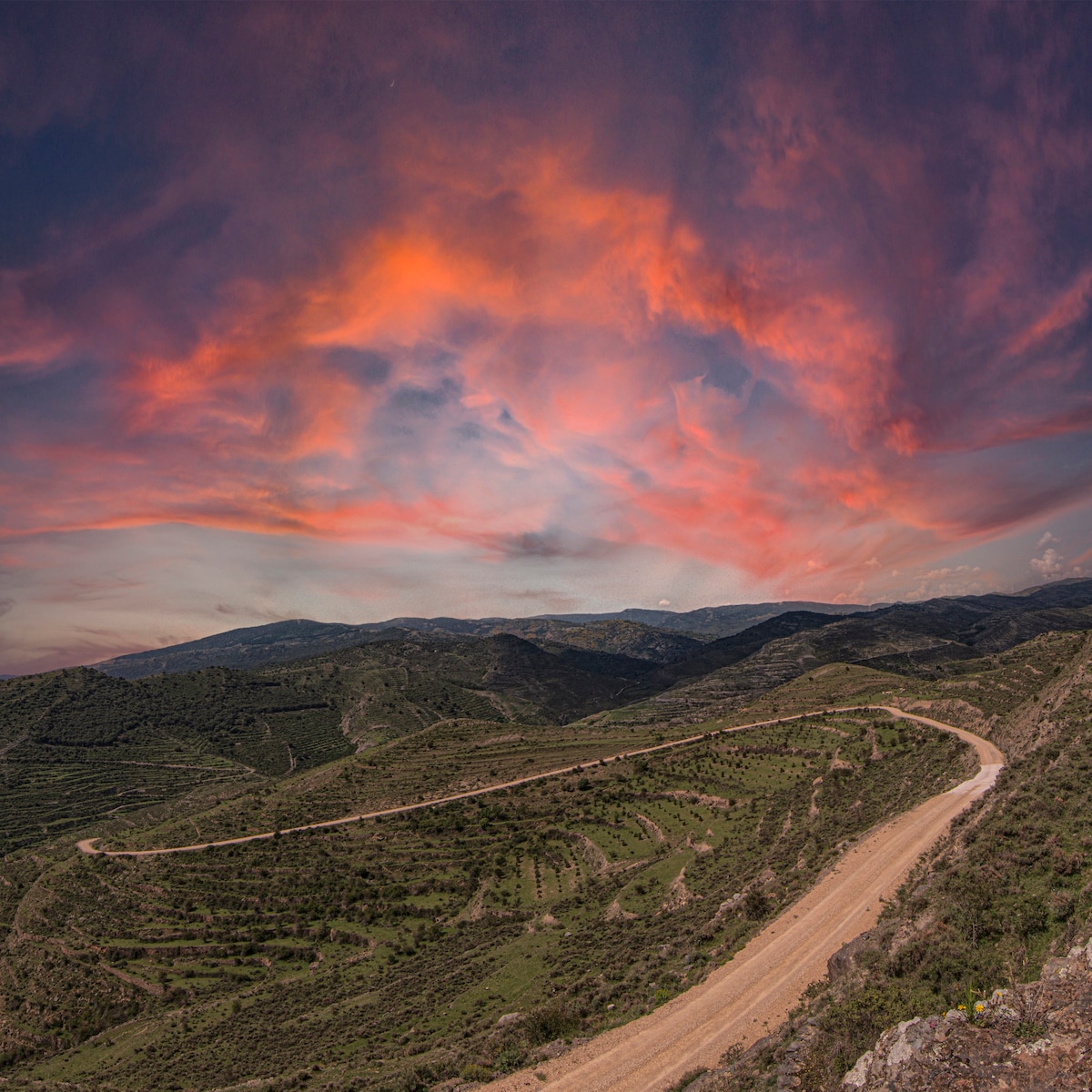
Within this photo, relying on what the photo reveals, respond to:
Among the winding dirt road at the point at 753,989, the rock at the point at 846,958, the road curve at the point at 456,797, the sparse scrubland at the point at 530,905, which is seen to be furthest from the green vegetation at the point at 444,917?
the rock at the point at 846,958

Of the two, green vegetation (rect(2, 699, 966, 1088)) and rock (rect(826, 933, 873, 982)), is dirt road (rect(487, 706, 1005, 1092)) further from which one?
rock (rect(826, 933, 873, 982))

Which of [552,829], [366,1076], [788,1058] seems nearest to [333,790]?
[552,829]

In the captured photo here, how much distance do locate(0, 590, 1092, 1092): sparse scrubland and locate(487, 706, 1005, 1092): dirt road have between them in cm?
201

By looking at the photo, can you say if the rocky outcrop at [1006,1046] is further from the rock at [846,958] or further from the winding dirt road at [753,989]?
the winding dirt road at [753,989]

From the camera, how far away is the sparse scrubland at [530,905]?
78.4 ft

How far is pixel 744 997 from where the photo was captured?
28.1 m

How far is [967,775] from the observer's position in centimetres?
5541

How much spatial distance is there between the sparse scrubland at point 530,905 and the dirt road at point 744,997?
2010mm

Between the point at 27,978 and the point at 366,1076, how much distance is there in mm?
83488

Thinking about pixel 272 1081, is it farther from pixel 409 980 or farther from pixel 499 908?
pixel 499 908

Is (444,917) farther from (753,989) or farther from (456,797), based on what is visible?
(753,989)

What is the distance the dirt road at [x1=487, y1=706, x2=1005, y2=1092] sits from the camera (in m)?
24.8

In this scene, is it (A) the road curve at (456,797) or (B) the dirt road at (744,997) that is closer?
(B) the dirt road at (744,997)

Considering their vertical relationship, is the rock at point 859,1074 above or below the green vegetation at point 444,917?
above
